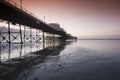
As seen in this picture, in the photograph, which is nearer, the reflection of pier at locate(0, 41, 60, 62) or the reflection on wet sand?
the reflection on wet sand

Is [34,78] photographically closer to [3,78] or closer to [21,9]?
[3,78]

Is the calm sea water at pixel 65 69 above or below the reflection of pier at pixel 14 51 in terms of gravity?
below

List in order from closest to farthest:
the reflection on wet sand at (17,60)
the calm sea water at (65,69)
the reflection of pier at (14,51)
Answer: the calm sea water at (65,69)
the reflection on wet sand at (17,60)
the reflection of pier at (14,51)

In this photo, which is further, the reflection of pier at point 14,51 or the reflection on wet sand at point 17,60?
the reflection of pier at point 14,51

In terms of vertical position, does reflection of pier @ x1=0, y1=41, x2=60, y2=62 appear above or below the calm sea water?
above

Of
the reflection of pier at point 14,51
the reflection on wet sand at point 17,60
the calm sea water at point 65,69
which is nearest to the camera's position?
the calm sea water at point 65,69

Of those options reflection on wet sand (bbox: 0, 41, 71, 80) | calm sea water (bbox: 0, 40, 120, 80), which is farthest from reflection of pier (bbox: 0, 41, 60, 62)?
calm sea water (bbox: 0, 40, 120, 80)

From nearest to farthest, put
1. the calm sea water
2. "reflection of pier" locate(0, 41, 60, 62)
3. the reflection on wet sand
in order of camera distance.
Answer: the calm sea water < the reflection on wet sand < "reflection of pier" locate(0, 41, 60, 62)

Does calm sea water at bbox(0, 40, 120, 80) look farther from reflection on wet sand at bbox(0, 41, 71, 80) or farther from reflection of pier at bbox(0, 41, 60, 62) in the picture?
reflection of pier at bbox(0, 41, 60, 62)

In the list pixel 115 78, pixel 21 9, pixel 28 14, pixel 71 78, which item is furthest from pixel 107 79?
pixel 28 14

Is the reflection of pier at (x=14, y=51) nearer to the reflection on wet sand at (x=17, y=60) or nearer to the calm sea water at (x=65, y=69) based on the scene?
the reflection on wet sand at (x=17, y=60)

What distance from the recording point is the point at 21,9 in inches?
1246

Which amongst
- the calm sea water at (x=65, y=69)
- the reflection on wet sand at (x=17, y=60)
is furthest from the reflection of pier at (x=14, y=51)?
the calm sea water at (x=65, y=69)

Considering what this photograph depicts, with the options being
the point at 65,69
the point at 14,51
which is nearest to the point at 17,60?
the point at 65,69
